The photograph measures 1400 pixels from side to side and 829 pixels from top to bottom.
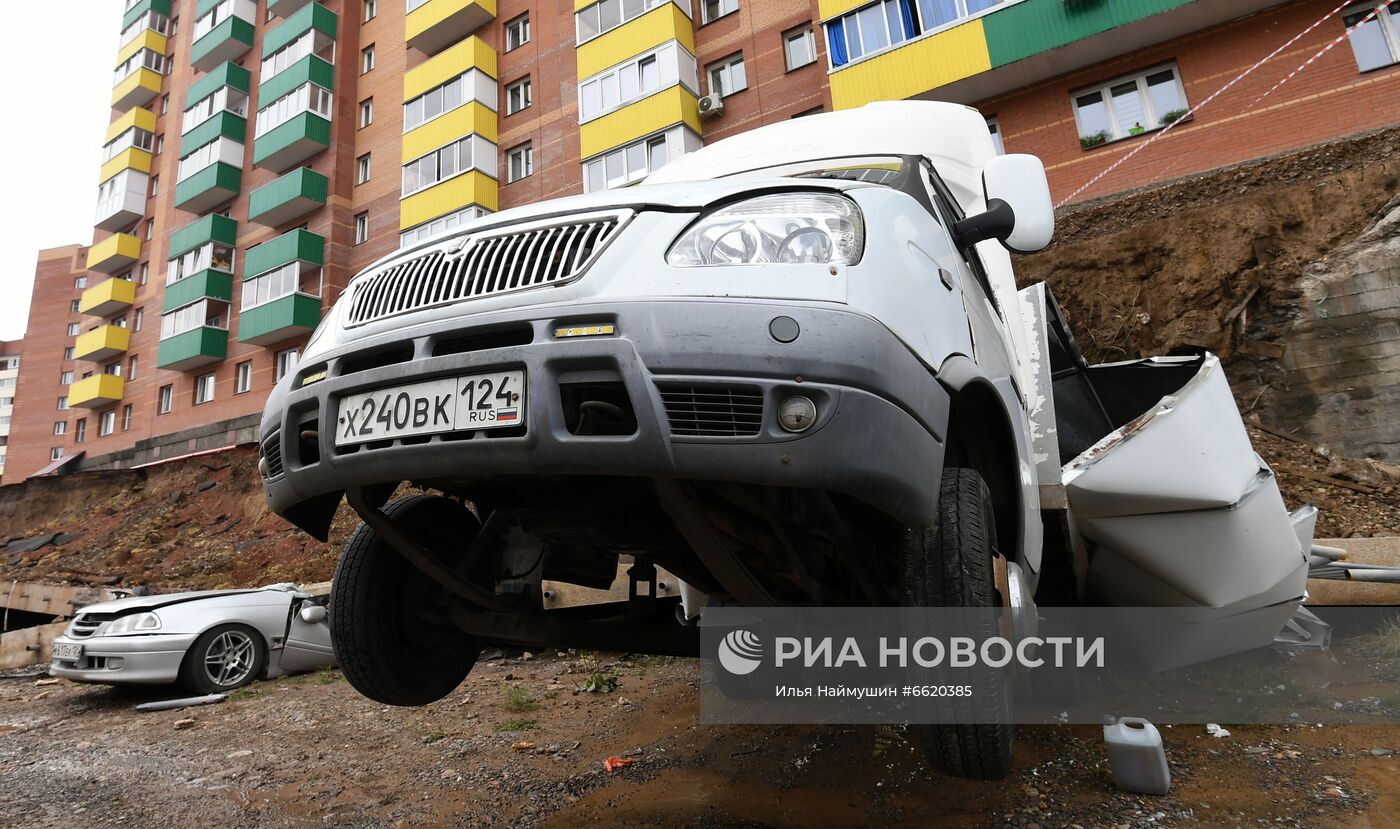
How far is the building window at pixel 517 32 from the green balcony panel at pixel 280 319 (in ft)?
34.1

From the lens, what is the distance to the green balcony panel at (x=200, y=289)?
2496 cm

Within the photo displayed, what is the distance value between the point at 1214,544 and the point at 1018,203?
158cm

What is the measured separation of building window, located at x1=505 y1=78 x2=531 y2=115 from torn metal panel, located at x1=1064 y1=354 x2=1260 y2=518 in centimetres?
2221

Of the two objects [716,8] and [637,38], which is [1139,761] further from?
[716,8]

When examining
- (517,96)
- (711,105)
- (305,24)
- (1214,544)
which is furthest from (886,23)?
(305,24)

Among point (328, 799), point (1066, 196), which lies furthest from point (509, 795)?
point (1066, 196)

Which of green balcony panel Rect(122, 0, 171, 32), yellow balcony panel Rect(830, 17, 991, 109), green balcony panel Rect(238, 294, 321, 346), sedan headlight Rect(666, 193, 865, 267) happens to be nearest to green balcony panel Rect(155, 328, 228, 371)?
green balcony panel Rect(238, 294, 321, 346)

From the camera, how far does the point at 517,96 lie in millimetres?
21766

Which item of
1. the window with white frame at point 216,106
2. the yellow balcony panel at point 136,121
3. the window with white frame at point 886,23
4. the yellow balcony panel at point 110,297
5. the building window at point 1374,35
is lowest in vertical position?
the building window at point 1374,35

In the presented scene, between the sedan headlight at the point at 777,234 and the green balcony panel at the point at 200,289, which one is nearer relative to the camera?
the sedan headlight at the point at 777,234

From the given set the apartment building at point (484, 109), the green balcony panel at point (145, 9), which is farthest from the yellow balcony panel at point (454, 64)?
the green balcony panel at point (145, 9)

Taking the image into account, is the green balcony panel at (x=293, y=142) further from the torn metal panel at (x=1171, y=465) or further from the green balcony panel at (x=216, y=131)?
the torn metal panel at (x=1171, y=465)

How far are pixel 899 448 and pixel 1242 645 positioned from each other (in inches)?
118

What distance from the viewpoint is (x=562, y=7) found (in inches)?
819
